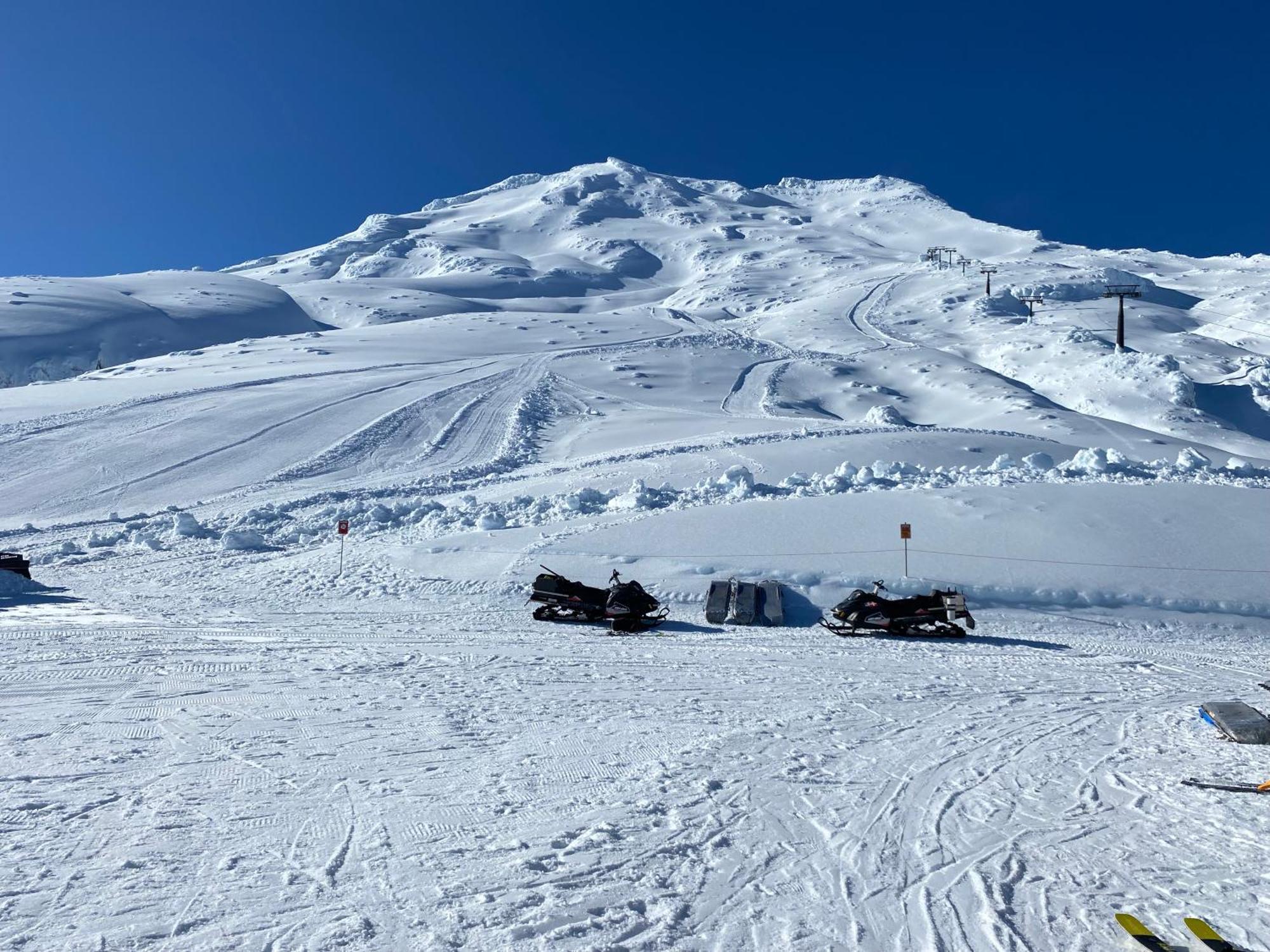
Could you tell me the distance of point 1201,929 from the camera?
446cm

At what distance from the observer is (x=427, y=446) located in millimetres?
32781

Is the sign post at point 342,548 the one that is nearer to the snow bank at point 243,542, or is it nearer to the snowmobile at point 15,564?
the snow bank at point 243,542

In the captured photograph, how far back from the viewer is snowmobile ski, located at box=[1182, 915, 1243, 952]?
4309mm

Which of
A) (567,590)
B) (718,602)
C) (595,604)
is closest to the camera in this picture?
(595,604)

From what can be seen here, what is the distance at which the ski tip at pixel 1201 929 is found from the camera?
4387 mm

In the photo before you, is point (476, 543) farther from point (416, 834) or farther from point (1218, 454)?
point (1218, 454)

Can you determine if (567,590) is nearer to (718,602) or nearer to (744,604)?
(718,602)

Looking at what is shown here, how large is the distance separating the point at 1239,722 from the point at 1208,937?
4.51 meters

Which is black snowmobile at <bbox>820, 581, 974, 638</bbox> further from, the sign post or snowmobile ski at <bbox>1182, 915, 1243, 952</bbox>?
the sign post

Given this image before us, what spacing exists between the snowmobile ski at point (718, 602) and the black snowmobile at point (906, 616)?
1743 mm

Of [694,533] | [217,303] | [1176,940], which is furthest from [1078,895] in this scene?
[217,303]

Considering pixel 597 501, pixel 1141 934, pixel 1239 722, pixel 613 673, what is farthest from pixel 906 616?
pixel 597 501

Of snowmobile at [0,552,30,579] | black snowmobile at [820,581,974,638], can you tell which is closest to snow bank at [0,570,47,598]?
snowmobile at [0,552,30,579]

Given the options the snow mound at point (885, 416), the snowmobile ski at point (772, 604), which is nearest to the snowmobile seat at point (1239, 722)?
the snowmobile ski at point (772, 604)
